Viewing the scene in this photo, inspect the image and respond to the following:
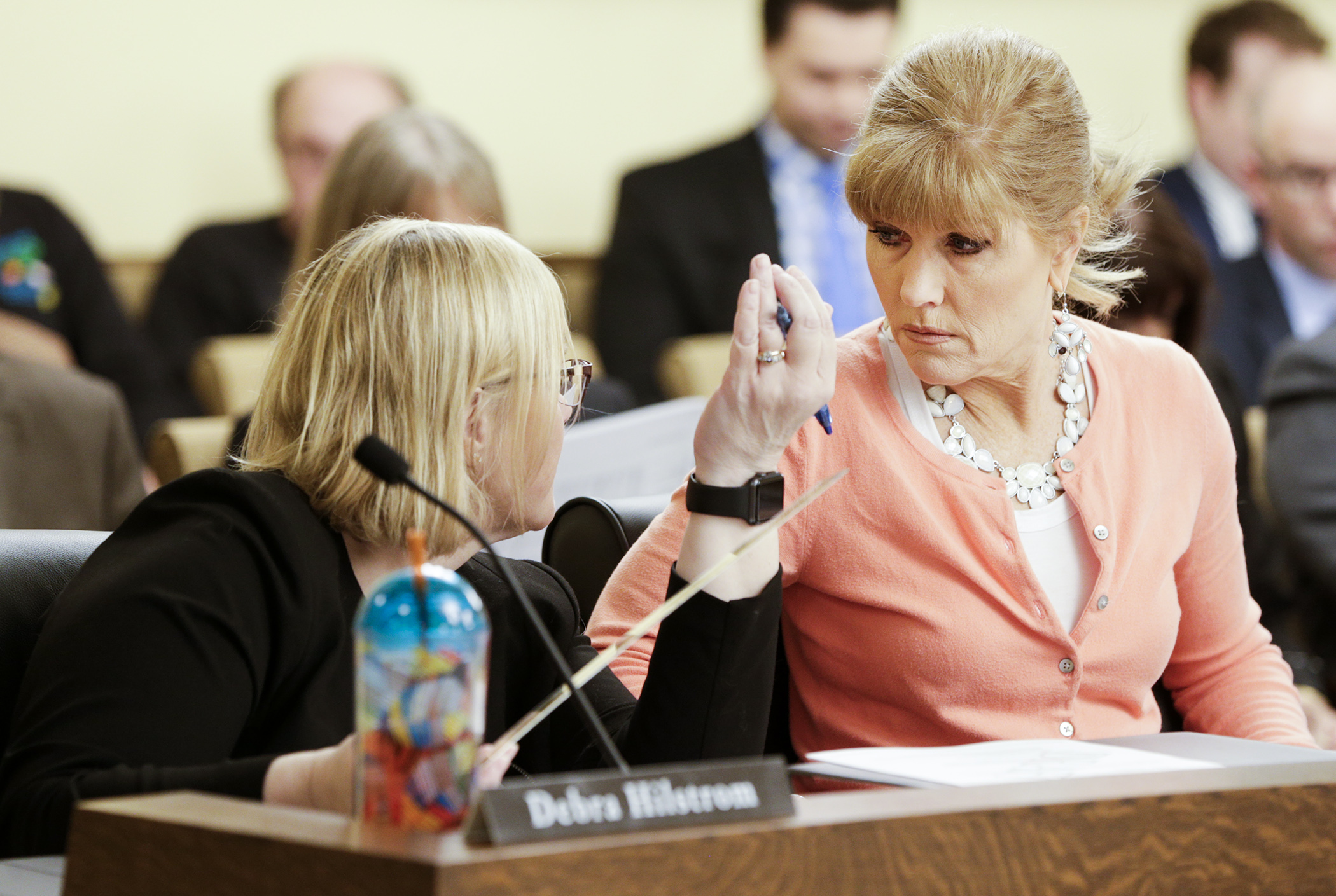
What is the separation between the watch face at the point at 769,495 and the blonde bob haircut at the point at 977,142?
0.32 metres

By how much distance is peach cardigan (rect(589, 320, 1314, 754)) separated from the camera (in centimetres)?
142

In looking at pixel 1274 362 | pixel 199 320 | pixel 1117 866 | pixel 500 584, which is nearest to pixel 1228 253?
pixel 1274 362

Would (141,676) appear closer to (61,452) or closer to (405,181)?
(61,452)

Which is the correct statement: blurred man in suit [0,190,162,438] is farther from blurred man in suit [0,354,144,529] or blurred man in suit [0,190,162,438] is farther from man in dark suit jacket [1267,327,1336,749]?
man in dark suit jacket [1267,327,1336,749]

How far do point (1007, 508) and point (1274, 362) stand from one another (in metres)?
1.36

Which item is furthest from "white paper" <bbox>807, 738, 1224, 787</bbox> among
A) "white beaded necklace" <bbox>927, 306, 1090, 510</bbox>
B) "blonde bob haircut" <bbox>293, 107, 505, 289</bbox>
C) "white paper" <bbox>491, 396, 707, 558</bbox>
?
"blonde bob haircut" <bbox>293, 107, 505, 289</bbox>

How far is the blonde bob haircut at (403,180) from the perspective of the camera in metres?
2.38

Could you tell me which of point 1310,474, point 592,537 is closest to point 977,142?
point 592,537

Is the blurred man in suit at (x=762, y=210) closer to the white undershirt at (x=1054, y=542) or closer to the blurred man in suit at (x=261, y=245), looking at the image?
the blurred man in suit at (x=261, y=245)

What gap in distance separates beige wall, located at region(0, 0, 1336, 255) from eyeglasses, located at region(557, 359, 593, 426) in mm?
2550

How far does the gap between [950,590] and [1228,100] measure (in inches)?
136

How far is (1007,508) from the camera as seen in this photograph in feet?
4.73

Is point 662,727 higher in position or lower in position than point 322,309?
lower

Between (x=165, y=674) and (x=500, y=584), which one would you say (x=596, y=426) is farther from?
(x=165, y=674)
